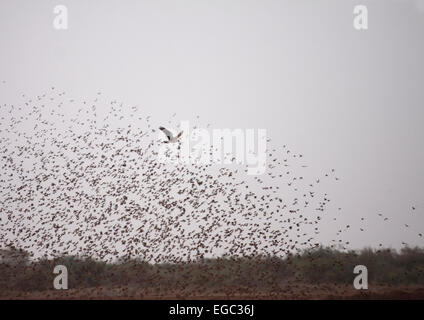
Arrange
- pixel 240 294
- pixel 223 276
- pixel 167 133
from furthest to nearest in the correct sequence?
pixel 223 276 → pixel 240 294 → pixel 167 133

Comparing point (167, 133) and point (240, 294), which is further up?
point (167, 133)

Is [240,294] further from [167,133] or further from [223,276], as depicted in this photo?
[167,133]

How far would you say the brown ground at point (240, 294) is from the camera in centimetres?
2110

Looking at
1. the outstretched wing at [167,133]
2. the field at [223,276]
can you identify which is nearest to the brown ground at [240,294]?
the field at [223,276]

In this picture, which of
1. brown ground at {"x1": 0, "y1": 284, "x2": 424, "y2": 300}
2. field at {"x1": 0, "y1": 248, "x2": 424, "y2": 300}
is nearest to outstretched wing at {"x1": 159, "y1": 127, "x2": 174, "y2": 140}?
brown ground at {"x1": 0, "y1": 284, "x2": 424, "y2": 300}

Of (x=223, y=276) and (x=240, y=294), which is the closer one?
(x=240, y=294)

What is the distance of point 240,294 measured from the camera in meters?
23.5

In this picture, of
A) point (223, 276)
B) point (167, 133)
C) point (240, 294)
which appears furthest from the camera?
point (223, 276)

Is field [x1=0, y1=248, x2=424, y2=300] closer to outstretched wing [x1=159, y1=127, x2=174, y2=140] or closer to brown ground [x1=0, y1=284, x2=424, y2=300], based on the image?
brown ground [x1=0, y1=284, x2=424, y2=300]

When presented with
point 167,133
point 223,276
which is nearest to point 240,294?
point 223,276

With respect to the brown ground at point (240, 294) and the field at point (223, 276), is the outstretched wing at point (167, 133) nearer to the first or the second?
the brown ground at point (240, 294)
